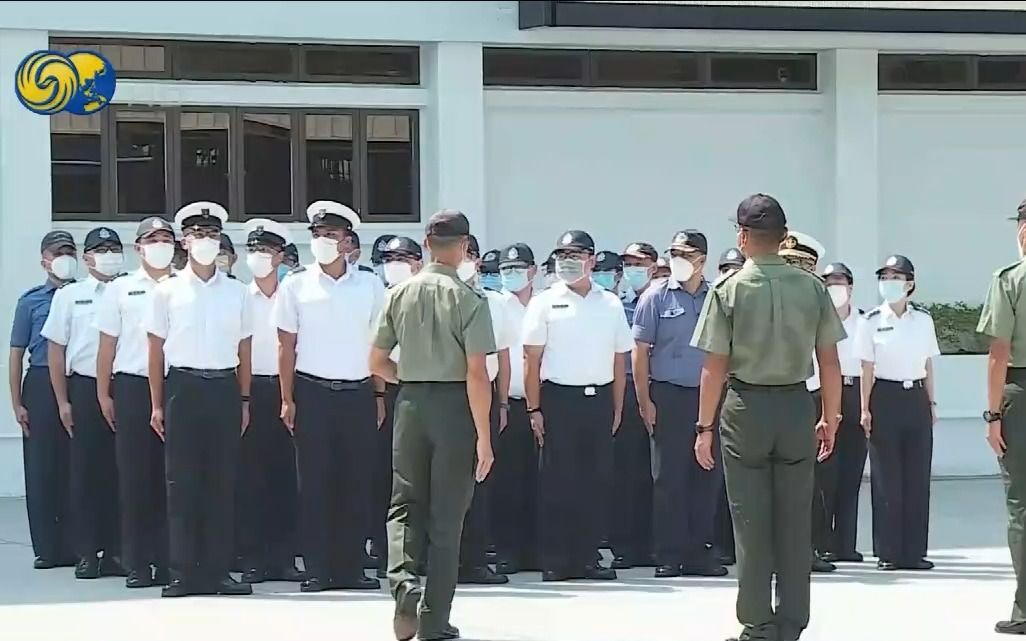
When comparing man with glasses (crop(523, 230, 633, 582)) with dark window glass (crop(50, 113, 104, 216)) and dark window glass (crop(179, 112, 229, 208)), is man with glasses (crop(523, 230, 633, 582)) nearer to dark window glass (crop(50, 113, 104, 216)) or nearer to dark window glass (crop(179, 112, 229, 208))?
dark window glass (crop(179, 112, 229, 208))

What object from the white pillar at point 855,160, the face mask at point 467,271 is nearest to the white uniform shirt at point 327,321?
the face mask at point 467,271

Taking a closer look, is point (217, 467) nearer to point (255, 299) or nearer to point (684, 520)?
point (255, 299)

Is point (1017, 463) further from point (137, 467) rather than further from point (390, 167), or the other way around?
point (390, 167)

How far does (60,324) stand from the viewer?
10375 millimetres

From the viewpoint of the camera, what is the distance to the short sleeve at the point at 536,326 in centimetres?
994

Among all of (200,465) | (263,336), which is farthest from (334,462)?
(263,336)

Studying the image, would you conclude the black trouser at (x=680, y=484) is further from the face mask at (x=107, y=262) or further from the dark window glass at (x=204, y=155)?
the dark window glass at (x=204, y=155)

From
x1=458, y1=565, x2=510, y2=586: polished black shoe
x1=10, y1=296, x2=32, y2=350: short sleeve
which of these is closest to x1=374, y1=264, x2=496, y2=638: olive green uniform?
x1=458, y1=565, x2=510, y2=586: polished black shoe

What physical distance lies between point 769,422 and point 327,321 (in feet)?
9.70

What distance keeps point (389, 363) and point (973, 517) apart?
6.53 meters

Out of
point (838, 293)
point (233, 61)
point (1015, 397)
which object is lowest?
point (1015, 397)

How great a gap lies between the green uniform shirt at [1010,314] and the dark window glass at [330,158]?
7.77 meters

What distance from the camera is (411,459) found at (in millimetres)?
7898

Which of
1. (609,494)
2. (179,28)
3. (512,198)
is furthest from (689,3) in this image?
(609,494)
